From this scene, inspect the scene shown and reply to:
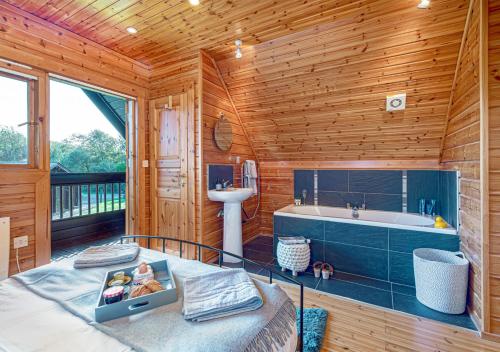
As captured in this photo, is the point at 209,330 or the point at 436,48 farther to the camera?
the point at 436,48

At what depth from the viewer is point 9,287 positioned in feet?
3.58

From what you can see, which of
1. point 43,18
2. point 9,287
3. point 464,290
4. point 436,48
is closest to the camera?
point 9,287

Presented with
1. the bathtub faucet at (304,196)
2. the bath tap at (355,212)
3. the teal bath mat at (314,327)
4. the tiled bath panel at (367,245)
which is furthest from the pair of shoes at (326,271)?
the bathtub faucet at (304,196)

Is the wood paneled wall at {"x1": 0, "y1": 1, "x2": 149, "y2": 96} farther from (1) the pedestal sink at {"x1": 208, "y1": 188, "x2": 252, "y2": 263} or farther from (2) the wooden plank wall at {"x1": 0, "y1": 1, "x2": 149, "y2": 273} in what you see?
(1) the pedestal sink at {"x1": 208, "y1": 188, "x2": 252, "y2": 263}

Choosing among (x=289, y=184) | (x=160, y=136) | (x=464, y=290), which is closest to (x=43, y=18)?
(x=160, y=136)

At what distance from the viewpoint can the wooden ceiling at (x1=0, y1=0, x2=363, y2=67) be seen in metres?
2.08

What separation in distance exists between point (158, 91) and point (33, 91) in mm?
1331

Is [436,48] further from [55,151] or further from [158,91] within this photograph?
[55,151]

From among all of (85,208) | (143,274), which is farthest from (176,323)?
(85,208)

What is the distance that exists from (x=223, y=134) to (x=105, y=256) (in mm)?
2164

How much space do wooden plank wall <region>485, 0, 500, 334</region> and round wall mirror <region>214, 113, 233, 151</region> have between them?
8.42 ft

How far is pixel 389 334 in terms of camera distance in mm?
1721

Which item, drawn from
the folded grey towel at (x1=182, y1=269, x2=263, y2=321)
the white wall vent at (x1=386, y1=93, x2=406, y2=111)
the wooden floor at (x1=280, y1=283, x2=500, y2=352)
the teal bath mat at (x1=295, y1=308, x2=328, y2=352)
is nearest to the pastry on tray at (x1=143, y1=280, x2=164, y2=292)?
the folded grey towel at (x1=182, y1=269, x2=263, y2=321)

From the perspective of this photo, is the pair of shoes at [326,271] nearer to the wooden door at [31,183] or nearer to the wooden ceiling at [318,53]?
the wooden ceiling at [318,53]
